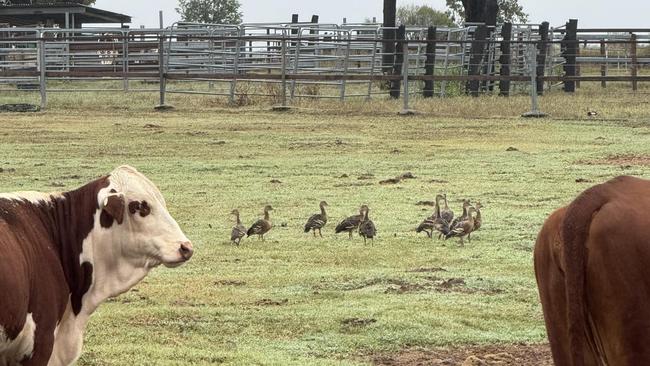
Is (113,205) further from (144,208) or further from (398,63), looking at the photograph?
(398,63)

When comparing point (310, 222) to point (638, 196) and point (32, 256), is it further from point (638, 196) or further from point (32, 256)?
point (638, 196)

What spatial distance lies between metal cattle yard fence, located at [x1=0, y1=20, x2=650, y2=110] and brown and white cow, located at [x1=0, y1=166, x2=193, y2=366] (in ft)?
72.5

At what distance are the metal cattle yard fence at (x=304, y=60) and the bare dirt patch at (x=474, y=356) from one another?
20746 mm

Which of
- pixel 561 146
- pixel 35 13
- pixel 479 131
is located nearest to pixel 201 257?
pixel 561 146

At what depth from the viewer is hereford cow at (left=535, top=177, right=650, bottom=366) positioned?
398 cm

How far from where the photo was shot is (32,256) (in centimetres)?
565

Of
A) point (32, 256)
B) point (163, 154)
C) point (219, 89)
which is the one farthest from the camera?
point (219, 89)

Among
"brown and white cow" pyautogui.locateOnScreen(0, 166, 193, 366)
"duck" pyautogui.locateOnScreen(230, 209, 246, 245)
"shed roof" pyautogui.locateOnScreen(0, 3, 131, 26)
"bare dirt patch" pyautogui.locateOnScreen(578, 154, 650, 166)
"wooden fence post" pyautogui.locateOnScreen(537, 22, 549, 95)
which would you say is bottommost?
"duck" pyautogui.locateOnScreen(230, 209, 246, 245)

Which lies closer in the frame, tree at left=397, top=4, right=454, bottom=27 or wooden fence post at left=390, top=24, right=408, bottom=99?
A: wooden fence post at left=390, top=24, right=408, bottom=99

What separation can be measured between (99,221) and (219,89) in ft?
93.9

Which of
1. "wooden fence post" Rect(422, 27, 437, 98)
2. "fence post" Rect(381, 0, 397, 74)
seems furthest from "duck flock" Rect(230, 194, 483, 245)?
"wooden fence post" Rect(422, 27, 437, 98)

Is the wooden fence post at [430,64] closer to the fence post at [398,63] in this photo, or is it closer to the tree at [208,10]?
the fence post at [398,63]

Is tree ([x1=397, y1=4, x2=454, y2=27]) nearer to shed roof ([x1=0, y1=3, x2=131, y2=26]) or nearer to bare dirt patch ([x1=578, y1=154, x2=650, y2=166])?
shed roof ([x1=0, y1=3, x2=131, y2=26])

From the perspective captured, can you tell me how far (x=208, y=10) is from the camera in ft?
295
